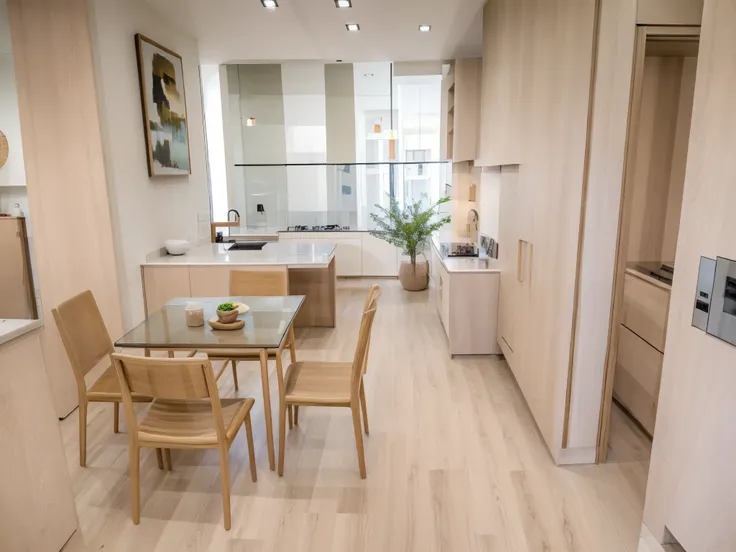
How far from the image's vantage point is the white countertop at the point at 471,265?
3.72 meters

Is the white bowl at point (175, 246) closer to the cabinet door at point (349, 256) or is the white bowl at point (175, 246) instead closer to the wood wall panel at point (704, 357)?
the cabinet door at point (349, 256)

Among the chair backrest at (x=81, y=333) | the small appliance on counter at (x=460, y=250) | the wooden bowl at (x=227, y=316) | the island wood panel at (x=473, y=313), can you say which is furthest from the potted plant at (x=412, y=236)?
the chair backrest at (x=81, y=333)

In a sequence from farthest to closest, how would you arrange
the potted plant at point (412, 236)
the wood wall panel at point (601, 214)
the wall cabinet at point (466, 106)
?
the potted plant at point (412, 236) → the wall cabinet at point (466, 106) → the wood wall panel at point (601, 214)

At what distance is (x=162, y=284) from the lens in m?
3.69

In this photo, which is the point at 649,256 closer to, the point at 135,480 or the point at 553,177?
the point at 553,177

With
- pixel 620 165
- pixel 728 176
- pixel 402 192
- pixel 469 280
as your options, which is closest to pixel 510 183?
pixel 469 280

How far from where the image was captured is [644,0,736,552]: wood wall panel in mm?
1371

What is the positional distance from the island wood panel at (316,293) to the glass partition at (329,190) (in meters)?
2.34

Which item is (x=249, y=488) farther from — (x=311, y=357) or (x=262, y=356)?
(x=311, y=357)

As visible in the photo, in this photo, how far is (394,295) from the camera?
596 centimetres

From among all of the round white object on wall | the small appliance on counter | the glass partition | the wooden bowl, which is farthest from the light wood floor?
the glass partition

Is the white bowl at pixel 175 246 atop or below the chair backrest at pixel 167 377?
atop

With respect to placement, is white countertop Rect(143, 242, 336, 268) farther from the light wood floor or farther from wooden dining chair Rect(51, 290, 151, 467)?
the light wood floor

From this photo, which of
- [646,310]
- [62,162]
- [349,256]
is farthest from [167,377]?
[349,256]
